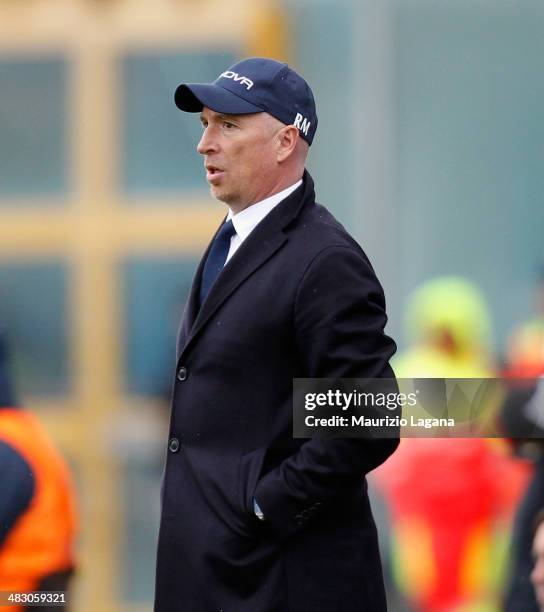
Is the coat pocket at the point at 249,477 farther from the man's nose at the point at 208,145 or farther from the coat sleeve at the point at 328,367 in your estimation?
the man's nose at the point at 208,145

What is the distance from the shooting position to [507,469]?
5.79 meters

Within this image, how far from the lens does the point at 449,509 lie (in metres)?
5.82

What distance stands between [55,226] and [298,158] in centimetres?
504

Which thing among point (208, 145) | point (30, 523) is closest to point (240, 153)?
point (208, 145)

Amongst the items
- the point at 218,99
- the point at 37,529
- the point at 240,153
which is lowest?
the point at 37,529

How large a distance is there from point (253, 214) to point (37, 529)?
2.91 ft

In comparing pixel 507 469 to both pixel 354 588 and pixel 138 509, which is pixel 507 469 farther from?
pixel 354 588

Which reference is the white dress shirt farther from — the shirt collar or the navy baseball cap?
the navy baseball cap

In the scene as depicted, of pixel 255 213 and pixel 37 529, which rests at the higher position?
pixel 255 213

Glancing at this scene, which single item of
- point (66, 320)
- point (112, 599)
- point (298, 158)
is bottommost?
point (112, 599)

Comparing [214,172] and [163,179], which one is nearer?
[214,172]

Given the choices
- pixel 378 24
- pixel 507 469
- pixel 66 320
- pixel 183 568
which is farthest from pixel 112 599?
pixel 183 568

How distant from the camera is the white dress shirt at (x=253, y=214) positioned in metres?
2.99

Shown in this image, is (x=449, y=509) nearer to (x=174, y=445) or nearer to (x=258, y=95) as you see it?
(x=174, y=445)
